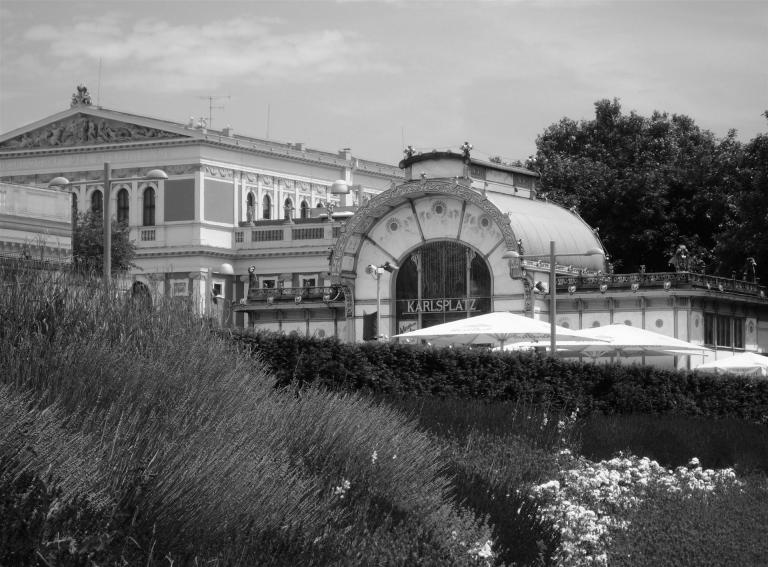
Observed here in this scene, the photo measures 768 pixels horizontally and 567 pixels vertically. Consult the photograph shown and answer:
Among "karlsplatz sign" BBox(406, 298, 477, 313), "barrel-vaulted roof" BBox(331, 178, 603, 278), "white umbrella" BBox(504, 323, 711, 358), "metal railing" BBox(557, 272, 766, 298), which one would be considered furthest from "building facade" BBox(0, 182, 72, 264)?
"metal railing" BBox(557, 272, 766, 298)

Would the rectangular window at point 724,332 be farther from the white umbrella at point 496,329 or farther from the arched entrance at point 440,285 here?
the white umbrella at point 496,329

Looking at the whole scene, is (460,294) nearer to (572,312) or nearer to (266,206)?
(572,312)

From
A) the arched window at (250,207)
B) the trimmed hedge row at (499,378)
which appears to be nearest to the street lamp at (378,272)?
the trimmed hedge row at (499,378)

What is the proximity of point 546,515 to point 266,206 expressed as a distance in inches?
2877

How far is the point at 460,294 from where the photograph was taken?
57.6 metres

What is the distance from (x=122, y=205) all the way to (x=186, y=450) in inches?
2976

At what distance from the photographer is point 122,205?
87375mm

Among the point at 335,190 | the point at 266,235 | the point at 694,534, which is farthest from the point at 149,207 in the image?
the point at 694,534

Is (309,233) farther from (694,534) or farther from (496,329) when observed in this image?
(694,534)


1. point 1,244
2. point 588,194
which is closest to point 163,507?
point 1,244

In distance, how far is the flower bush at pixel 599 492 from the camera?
17188mm

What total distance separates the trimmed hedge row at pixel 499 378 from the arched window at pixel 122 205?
5629 cm

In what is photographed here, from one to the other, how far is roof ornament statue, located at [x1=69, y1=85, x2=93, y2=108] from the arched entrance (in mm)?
36516

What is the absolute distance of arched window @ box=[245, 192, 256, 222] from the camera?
87688 mm
